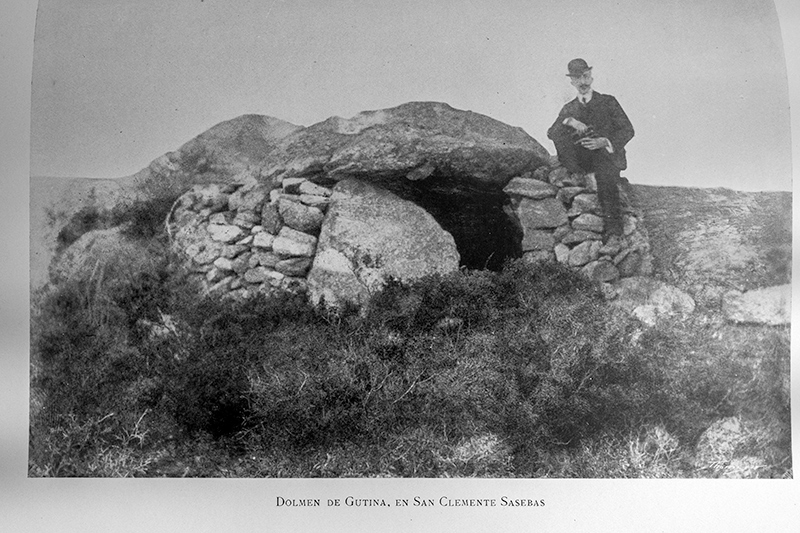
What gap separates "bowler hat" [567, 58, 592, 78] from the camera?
12.4 feet

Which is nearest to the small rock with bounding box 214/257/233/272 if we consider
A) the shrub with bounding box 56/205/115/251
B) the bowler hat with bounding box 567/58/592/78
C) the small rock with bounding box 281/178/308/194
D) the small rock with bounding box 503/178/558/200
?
the small rock with bounding box 281/178/308/194

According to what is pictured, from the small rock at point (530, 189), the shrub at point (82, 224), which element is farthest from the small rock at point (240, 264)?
the small rock at point (530, 189)

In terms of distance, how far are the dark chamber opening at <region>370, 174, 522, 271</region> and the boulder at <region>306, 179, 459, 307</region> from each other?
1.8 inches

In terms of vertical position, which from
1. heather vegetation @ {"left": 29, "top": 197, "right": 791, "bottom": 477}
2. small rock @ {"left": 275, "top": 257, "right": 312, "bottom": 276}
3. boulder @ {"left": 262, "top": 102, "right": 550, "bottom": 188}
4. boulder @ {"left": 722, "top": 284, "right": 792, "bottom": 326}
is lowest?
heather vegetation @ {"left": 29, "top": 197, "right": 791, "bottom": 477}

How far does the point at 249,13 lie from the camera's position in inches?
149

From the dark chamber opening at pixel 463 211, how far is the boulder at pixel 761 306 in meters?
1.17

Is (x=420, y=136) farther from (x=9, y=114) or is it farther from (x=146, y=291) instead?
(x=9, y=114)

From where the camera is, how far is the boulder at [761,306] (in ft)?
12.2

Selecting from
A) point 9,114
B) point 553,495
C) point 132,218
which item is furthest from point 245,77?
point 553,495

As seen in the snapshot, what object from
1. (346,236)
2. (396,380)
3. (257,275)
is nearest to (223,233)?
(257,275)

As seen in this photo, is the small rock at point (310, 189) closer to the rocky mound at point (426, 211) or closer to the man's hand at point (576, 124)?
the rocky mound at point (426, 211)

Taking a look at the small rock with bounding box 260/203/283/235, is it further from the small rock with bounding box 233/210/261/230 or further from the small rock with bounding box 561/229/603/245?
the small rock with bounding box 561/229/603/245

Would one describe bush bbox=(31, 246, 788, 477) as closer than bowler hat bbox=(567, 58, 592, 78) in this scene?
Yes

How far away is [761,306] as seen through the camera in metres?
3.73
